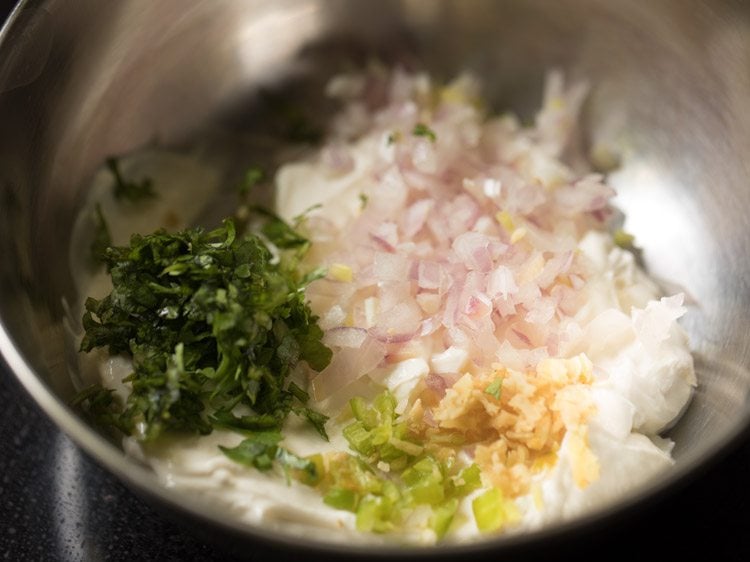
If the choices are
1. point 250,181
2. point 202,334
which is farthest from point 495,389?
point 250,181

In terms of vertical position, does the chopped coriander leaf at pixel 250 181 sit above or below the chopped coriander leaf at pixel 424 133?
above

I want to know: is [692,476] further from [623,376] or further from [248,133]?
[248,133]

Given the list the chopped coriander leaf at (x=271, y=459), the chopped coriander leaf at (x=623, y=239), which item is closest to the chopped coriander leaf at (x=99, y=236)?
the chopped coriander leaf at (x=271, y=459)

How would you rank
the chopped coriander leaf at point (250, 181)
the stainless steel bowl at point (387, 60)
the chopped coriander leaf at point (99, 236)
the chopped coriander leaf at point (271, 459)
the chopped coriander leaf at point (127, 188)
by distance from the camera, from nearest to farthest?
1. the chopped coriander leaf at point (271, 459)
2. the stainless steel bowl at point (387, 60)
3. the chopped coriander leaf at point (99, 236)
4. the chopped coriander leaf at point (127, 188)
5. the chopped coriander leaf at point (250, 181)

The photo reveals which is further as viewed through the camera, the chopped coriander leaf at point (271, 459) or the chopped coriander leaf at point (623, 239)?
the chopped coriander leaf at point (623, 239)

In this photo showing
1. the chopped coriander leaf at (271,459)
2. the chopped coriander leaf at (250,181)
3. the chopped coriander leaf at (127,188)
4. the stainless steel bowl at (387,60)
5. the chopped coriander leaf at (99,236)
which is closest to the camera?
the chopped coriander leaf at (271,459)

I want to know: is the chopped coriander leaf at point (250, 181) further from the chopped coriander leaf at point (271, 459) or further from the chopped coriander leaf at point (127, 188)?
the chopped coriander leaf at point (271, 459)
